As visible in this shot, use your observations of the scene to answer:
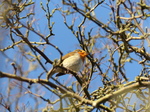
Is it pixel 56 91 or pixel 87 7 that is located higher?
pixel 87 7

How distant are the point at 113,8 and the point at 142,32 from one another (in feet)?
2.21

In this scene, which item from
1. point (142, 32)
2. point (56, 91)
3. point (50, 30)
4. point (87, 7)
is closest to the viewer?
point (56, 91)

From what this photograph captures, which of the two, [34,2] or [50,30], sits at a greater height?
[34,2]

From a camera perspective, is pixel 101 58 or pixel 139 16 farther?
pixel 101 58

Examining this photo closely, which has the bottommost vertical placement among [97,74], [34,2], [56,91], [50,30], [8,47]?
[56,91]

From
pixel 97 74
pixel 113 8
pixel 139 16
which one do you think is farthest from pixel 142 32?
pixel 97 74

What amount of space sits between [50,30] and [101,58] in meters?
1.18

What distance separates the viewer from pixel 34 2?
204 inches

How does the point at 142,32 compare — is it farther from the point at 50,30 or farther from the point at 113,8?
the point at 50,30

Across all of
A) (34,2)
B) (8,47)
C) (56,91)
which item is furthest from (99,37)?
(56,91)

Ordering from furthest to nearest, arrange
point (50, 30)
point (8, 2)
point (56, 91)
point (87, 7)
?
point (87, 7)
point (50, 30)
point (8, 2)
point (56, 91)

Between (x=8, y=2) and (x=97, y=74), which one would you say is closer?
(x=8, y=2)

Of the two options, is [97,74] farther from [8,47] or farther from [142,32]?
[8,47]

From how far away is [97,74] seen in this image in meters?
5.28
